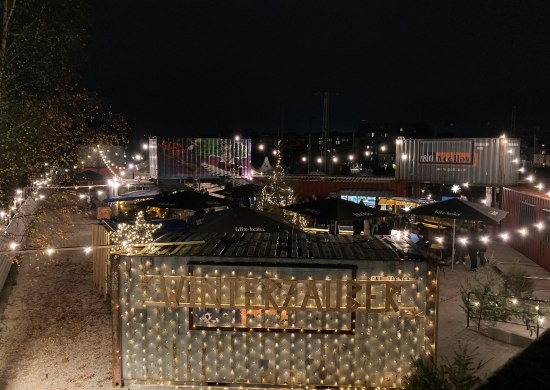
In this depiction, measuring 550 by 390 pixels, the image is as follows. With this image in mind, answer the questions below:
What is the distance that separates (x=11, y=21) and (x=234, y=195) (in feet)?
32.3

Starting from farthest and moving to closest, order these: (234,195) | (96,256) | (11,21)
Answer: (234,195) < (96,256) < (11,21)

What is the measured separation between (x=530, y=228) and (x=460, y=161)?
25.3 ft

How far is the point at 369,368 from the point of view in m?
6.45

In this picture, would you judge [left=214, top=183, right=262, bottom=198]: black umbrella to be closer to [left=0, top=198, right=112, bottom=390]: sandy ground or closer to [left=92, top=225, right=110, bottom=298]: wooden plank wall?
[left=0, top=198, right=112, bottom=390]: sandy ground

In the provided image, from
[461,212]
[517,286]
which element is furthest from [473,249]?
[517,286]

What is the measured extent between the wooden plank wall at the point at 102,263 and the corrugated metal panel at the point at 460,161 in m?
17.3

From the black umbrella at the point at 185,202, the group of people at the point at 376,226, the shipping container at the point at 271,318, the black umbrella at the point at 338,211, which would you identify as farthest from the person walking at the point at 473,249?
the shipping container at the point at 271,318

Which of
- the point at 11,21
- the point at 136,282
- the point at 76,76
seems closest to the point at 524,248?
the point at 136,282

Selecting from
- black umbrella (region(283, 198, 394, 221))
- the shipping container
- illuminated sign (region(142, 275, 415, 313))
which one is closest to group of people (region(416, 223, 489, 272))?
black umbrella (region(283, 198, 394, 221))

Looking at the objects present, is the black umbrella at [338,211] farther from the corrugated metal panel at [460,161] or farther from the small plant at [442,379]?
the corrugated metal panel at [460,161]

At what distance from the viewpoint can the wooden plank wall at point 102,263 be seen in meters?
11.6

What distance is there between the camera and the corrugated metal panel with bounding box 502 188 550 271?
14336 millimetres

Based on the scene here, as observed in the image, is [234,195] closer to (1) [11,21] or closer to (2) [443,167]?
(1) [11,21]

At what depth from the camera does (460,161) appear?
22.9 meters
